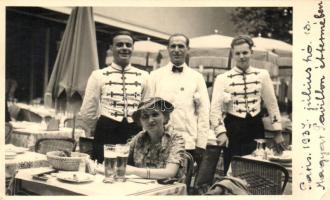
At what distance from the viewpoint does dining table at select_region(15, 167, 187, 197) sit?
1.63 m

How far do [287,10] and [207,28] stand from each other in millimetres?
404

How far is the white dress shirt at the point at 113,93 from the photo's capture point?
7.38 feet

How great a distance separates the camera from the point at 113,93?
89.0 inches

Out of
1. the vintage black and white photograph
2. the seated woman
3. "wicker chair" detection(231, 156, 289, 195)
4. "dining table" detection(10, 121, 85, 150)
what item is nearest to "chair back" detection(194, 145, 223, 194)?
the vintage black and white photograph

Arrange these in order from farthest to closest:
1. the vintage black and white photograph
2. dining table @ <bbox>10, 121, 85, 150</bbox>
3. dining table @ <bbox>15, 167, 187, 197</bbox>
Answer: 1. dining table @ <bbox>10, 121, 85, 150</bbox>
2. the vintage black and white photograph
3. dining table @ <bbox>15, 167, 187, 197</bbox>

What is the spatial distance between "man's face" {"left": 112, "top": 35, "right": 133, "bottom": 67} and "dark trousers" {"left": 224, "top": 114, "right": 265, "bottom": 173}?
618 mm

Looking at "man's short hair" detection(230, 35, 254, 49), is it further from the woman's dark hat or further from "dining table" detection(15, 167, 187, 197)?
"dining table" detection(15, 167, 187, 197)

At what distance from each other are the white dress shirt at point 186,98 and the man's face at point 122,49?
157mm

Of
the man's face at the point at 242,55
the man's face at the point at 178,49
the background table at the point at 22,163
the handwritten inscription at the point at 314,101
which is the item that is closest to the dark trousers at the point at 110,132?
the background table at the point at 22,163

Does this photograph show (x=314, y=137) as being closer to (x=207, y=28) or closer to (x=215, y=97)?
(x=215, y=97)

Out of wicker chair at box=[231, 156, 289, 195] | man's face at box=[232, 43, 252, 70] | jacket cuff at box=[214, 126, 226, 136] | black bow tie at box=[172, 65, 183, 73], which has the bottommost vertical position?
wicker chair at box=[231, 156, 289, 195]

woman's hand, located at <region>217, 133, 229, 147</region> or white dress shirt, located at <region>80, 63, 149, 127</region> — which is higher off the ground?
white dress shirt, located at <region>80, 63, 149, 127</region>

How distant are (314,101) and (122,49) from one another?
997 mm

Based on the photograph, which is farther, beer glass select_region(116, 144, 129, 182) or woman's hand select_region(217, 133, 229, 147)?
woman's hand select_region(217, 133, 229, 147)
